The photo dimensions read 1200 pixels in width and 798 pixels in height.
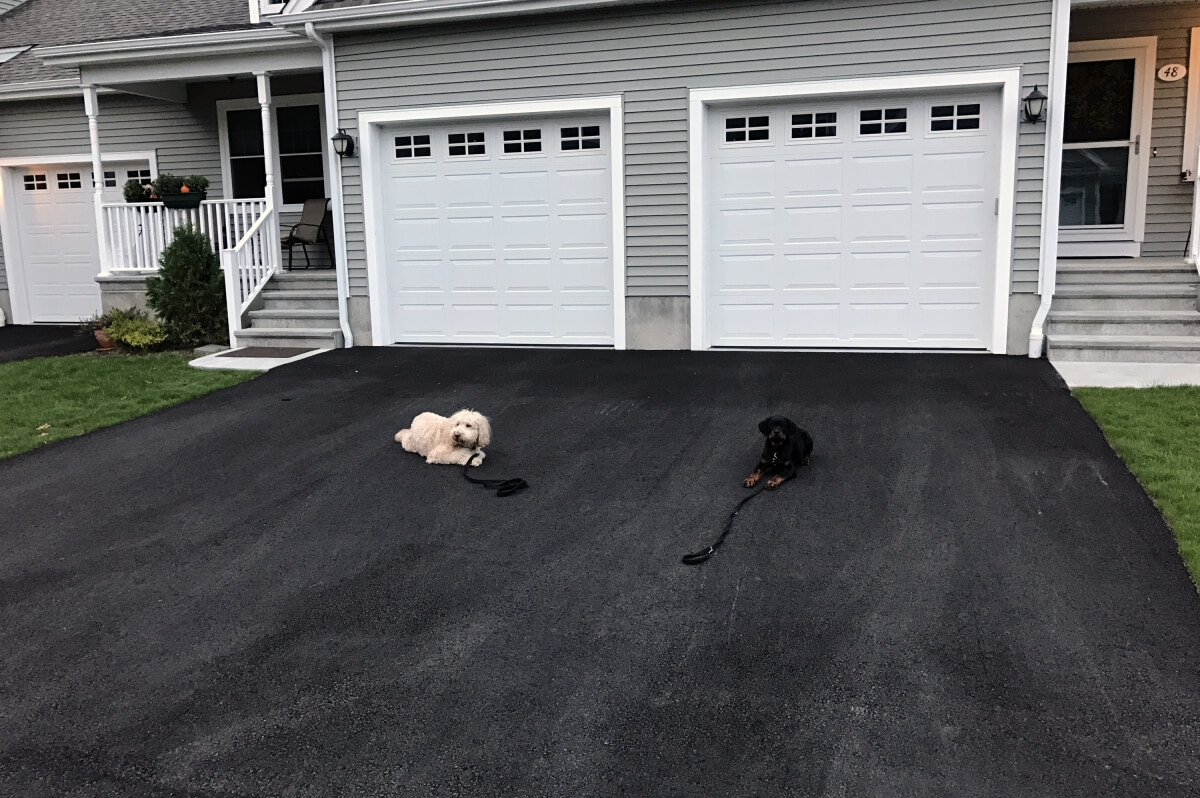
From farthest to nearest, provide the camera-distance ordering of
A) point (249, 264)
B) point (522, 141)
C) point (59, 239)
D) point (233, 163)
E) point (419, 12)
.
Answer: point (59, 239) → point (233, 163) → point (249, 264) → point (522, 141) → point (419, 12)

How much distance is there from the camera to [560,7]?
877 cm

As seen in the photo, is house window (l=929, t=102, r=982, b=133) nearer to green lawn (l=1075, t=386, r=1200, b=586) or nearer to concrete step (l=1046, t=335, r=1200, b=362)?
concrete step (l=1046, t=335, r=1200, b=362)

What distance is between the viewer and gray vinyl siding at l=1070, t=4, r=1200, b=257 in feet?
29.4

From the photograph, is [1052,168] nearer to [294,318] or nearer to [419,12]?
[419,12]

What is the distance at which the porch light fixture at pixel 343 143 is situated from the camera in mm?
9664

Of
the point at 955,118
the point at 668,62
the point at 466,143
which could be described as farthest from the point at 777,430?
the point at 466,143

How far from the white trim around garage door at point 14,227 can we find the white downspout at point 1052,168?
1208 cm

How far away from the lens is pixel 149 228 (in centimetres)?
1133

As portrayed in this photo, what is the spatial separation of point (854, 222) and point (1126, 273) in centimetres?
256

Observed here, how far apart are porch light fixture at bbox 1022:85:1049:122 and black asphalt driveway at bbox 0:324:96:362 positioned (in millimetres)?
10194

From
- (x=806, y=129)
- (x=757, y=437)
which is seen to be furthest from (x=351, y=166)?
(x=757, y=437)

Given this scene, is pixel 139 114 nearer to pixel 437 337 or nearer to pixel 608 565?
pixel 437 337

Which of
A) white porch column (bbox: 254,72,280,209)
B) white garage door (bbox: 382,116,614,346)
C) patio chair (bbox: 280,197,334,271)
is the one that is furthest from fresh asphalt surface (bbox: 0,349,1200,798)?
patio chair (bbox: 280,197,334,271)

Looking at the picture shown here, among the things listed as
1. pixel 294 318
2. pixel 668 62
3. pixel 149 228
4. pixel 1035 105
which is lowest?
pixel 294 318
